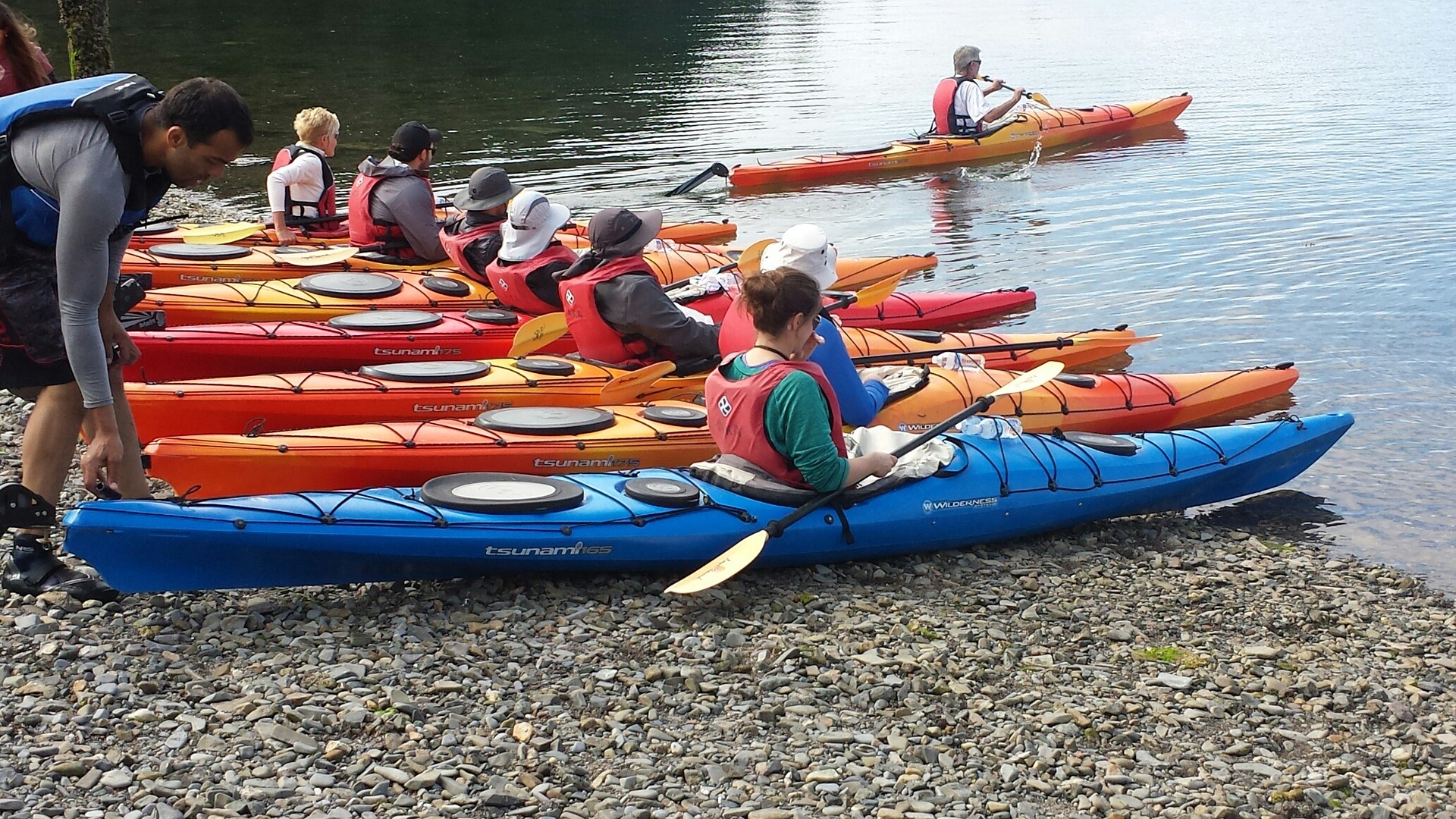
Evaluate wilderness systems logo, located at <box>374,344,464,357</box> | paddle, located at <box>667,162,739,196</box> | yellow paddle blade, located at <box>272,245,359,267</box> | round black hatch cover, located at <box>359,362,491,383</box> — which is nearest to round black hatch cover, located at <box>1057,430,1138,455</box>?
round black hatch cover, located at <box>359,362,491,383</box>

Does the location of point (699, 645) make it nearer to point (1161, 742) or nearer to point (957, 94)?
point (1161, 742)

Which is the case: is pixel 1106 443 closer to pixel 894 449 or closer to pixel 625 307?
pixel 894 449

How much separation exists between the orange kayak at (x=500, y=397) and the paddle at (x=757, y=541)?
755 millimetres

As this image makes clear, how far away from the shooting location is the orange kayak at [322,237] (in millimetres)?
9023

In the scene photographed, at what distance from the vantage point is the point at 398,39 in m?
26.4

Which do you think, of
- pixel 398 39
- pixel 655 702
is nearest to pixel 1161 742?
pixel 655 702

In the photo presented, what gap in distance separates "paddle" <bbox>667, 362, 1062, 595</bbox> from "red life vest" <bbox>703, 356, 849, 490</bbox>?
0.49 feet

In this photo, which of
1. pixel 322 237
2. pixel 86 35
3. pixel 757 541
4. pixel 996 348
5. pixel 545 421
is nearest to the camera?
pixel 757 541

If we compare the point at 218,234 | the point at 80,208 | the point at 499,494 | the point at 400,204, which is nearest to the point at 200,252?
the point at 218,234

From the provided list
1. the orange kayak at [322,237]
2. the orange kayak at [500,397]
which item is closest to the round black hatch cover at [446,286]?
the orange kayak at [322,237]

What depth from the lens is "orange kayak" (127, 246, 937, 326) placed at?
24.1ft

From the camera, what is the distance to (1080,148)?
15.9 metres

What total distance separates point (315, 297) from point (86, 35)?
18.5ft

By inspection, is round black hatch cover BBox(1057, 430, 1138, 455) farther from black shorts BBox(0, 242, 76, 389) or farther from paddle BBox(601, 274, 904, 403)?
black shorts BBox(0, 242, 76, 389)
